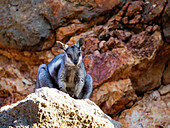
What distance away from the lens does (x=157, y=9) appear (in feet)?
19.6

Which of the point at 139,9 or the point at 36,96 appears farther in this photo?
the point at 139,9

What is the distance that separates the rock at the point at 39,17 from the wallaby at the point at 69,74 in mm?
2133

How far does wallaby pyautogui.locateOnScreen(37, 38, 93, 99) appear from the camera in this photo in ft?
12.4

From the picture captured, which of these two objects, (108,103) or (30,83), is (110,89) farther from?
(30,83)

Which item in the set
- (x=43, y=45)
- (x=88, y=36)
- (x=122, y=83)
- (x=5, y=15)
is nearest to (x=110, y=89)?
(x=122, y=83)

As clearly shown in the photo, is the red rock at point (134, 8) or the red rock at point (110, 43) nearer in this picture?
the red rock at point (110, 43)

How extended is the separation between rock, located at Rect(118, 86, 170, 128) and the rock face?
36 millimetres

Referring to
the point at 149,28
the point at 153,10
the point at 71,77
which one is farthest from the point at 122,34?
the point at 71,77

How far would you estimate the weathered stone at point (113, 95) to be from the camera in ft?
18.7

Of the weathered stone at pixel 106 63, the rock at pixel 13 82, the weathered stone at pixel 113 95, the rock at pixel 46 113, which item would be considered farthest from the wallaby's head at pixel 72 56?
the rock at pixel 13 82

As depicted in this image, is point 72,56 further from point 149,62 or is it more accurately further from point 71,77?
point 149,62

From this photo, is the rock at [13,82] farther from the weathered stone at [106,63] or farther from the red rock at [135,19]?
the red rock at [135,19]

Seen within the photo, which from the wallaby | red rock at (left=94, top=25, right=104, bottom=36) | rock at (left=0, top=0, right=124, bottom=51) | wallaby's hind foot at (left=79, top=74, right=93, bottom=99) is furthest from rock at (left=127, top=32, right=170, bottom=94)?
the wallaby

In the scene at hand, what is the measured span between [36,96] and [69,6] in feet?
15.0
